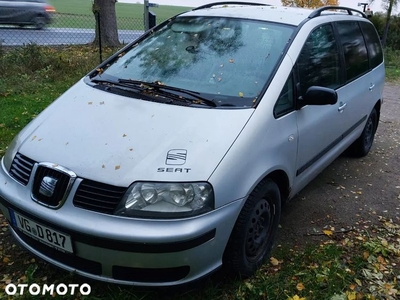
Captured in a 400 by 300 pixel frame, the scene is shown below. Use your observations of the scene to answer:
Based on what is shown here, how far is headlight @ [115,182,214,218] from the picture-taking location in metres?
2.15

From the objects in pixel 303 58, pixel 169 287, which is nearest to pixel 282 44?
pixel 303 58

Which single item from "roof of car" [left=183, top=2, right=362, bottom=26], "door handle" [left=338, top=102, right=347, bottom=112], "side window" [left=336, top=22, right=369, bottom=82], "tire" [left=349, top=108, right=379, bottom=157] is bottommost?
"tire" [left=349, top=108, right=379, bottom=157]

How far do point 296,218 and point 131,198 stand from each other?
6.25 ft

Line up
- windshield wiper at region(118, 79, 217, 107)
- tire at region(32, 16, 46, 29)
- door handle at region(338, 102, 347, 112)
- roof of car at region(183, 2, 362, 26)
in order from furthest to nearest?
1. tire at region(32, 16, 46, 29)
2. door handle at region(338, 102, 347, 112)
3. roof of car at region(183, 2, 362, 26)
4. windshield wiper at region(118, 79, 217, 107)

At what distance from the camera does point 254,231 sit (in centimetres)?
268

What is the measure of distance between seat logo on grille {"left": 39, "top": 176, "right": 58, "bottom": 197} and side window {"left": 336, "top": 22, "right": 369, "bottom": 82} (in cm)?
284

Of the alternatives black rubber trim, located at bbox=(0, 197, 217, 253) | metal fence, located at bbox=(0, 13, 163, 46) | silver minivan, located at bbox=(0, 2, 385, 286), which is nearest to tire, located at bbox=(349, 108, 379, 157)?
silver minivan, located at bbox=(0, 2, 385, 286)

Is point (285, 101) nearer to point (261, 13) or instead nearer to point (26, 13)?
point (261, 13)

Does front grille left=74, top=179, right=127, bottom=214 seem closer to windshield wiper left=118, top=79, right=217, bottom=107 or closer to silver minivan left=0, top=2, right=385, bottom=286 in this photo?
silver minivan left=0, top=2, right=385, bottom=286

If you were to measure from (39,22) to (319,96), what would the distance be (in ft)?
48.1

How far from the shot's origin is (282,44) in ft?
10.1

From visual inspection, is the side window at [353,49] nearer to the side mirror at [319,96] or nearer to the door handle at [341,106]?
the door handle at [341,106]

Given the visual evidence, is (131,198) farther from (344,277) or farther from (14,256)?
(344,277)

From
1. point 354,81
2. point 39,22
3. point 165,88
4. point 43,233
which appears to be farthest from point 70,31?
point 43,233
